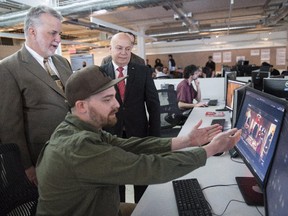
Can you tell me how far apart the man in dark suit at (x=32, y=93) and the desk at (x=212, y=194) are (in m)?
0.81

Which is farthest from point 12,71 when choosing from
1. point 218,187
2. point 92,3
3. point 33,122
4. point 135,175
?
point 92,3

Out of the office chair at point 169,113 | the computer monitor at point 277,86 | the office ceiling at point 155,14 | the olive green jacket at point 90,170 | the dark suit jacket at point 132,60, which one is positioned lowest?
the office chair at point 169,113

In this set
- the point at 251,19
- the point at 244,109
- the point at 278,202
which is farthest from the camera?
the point at 251,19

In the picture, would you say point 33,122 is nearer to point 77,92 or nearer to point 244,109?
point 77,92

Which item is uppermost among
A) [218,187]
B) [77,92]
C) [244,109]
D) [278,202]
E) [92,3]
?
[92,3]

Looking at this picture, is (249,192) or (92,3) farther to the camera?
(92,3)

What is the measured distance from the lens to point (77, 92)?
98cm

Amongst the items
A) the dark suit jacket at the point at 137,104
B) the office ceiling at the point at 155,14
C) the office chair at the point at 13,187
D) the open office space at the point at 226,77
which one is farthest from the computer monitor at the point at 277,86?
the office ceiling at the point at 155,14

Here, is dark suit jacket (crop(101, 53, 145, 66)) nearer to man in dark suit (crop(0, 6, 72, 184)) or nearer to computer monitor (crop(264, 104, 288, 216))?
man in dark suit (crop(0, 6, 72, 184))

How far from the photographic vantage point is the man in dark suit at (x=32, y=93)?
1495 millimetres

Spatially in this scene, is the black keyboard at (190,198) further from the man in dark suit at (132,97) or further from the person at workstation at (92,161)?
the man in dark suit at (132,97)

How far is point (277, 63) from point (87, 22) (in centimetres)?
845

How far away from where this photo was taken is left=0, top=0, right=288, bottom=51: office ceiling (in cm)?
466

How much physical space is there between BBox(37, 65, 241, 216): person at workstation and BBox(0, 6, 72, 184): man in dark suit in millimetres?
646
